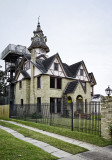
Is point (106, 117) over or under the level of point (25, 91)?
under

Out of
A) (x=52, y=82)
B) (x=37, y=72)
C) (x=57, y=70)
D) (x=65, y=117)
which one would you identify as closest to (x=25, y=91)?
(x=37, y=72)

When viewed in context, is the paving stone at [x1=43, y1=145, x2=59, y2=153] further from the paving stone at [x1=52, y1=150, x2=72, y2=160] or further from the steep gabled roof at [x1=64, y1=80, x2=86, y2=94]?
the steep gabled roof at [x1=64, y1=80, x2=86, y2=94]

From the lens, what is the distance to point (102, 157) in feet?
18.8

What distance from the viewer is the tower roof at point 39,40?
30.9 metres

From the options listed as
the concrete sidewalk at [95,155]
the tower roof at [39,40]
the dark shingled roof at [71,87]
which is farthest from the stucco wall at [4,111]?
the concrete sidewalk at [95,155]

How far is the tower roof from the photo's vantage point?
30906mm

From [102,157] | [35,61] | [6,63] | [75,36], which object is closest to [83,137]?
[102,157]

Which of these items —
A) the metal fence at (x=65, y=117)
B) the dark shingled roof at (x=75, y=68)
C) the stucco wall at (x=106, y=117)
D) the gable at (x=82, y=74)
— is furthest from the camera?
the gable at (x=82, y=74)

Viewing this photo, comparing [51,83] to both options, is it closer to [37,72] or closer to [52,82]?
[52,82]

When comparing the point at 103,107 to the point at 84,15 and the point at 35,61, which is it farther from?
the point at 35,61

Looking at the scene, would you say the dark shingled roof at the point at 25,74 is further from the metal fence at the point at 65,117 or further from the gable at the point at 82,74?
the gable at the point at 82,74

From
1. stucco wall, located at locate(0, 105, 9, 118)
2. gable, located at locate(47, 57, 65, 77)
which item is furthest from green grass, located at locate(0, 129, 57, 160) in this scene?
gable, located at locate(47, 57, 65, 77)

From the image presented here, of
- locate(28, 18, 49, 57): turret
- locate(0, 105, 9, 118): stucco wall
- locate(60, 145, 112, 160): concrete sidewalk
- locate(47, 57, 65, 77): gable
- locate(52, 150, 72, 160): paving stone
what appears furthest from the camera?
locate(28, 18, 49, 57): turret

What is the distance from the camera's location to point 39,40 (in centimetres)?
3209
